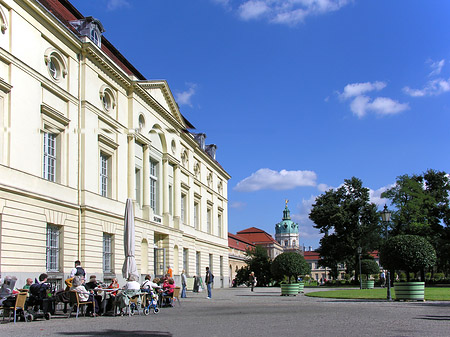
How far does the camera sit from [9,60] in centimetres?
1966

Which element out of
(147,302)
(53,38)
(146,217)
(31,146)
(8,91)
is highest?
(53,38)

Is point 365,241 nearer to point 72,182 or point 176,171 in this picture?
point 176,171

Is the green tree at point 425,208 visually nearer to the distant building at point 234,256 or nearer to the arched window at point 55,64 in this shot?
the distant building at point 234,256

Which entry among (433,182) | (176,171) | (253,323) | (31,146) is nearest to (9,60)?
(31,146)

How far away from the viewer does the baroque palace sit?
1994 cm

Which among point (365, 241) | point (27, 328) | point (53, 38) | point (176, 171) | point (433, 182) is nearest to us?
point (27, 328)

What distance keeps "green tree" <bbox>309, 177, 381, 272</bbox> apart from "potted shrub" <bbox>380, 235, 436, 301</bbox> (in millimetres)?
36587

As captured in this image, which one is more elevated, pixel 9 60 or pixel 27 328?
pixel 9 60

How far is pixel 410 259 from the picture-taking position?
21906 mm

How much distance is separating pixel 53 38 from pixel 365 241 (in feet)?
148

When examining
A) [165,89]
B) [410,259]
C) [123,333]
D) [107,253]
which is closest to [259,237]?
[165,89]

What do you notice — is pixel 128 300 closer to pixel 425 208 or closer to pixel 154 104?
pixel 154 104

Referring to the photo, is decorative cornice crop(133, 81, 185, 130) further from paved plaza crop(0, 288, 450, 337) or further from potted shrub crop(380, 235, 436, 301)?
paved plaza crop(0, 288, 450, 337)

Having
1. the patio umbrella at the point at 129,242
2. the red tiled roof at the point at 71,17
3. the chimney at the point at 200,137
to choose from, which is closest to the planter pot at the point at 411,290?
the patio umbrella at the point at 129,242
